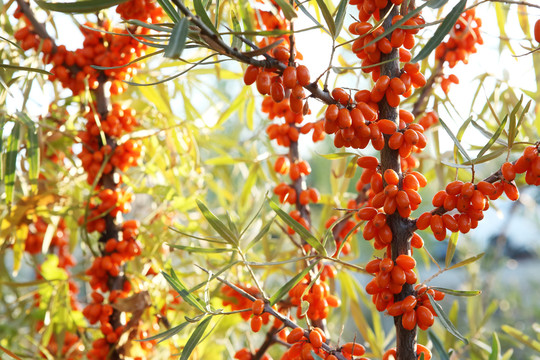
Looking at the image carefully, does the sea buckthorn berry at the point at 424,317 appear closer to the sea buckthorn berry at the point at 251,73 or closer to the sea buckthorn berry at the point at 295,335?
the sea buckthorn berry at the point at 295,335

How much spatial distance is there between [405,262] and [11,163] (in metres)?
0.45

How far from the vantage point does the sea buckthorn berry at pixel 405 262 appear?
40cm

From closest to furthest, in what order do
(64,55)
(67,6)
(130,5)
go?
1. (67,6)
2. (130,5)
3. (64,55)

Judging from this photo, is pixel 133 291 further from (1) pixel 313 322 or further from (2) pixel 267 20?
(2) pixel 267 20

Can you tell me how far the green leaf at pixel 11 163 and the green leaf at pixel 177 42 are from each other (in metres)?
0.37

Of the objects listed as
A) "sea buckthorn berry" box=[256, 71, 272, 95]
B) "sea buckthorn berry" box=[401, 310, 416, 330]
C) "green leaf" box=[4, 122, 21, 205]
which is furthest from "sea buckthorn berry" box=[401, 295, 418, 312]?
"green leaf" box=[4, 122, 21, 205]

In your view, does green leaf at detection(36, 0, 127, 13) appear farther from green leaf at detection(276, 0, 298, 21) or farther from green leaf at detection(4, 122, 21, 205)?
green leaf at detection(4, 122, 21, 205)

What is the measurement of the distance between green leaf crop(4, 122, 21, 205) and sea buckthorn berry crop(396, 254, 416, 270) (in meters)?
0.44

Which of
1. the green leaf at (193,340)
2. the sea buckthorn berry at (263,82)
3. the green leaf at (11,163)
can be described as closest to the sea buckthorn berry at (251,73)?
the sea buckthorn berry at (263,82)

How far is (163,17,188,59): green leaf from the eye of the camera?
266 mm

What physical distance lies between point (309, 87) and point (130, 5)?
296 millimetres

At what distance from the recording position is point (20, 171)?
0.71 meters

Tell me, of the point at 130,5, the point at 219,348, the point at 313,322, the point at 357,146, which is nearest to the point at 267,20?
the point at 130,5

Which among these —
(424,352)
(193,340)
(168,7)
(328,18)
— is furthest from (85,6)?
(424,352)
